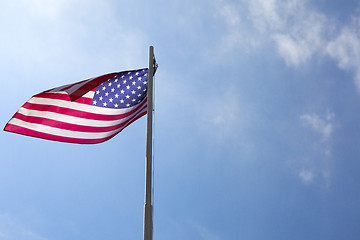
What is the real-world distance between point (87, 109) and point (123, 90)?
1.39 metres

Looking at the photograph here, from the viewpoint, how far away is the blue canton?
13.1 meters

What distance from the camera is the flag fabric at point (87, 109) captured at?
12695 mm

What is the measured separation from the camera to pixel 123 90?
43.5 feet

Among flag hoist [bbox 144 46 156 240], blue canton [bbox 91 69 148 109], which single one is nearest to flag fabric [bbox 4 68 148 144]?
blue canton [bbox 91 69 148 109]

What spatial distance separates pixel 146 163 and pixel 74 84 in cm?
486

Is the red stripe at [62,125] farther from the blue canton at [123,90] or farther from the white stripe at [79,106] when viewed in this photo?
the blue canton at [123,90]

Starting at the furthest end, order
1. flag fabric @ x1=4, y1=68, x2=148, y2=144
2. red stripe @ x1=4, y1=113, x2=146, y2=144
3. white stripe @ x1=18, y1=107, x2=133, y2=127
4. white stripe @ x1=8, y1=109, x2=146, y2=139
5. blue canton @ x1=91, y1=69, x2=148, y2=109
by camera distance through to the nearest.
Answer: blue canton @ x1=91, y1=69, x2=148, y2=109 < white stripe @ x1=18, y1=107, x2=133, y2=127 < flag fabric @ x1=4, y1=68, x2=148, y2=144 < white stripe @ x1=8, y1=109, x2=146, y2=139 < red stripe @ x1=4, y1=113, x2=146, y2=144

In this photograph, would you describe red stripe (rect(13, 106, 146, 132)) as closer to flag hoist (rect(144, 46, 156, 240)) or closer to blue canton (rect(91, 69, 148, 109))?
blue canton (rect(91, 69, 148, 109))

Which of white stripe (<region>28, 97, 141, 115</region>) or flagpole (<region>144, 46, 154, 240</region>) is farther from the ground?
white stripe (<region>28, 97, 141, 115</region>)

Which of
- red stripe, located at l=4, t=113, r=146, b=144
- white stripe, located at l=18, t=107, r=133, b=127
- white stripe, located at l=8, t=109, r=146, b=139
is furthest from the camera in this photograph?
white stripe, located at l=18, t=107, r=133, b=127

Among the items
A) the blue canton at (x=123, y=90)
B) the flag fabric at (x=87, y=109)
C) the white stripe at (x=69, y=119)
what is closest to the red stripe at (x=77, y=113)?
the flag fabric at (x=87, y=109)

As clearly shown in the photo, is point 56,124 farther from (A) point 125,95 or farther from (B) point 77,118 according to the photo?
(A) point 125,95

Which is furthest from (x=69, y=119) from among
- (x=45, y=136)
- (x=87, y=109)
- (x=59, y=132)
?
(x=45, y=136)

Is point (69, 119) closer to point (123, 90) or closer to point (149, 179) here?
point (123, 90)
